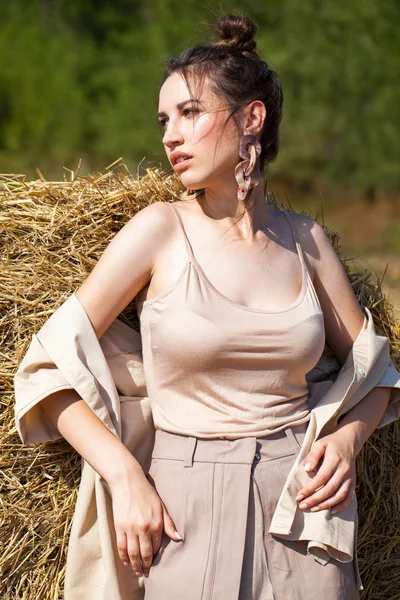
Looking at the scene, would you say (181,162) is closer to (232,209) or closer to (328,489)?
(232,209)

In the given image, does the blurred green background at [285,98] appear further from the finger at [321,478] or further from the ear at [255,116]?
the finger at [321,478]

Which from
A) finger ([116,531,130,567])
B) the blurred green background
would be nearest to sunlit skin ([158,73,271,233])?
finger ([116,531,130,567])

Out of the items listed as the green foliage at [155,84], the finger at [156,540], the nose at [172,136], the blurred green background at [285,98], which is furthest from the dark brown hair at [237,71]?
the green foliage at [155,84]

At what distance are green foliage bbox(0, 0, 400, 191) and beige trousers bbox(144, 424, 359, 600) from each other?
8.38m

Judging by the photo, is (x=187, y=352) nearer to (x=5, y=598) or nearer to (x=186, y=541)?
(x=186, y=541)

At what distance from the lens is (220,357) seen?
5.28 ft

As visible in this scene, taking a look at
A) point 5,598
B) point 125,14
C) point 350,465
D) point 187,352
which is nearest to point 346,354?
point 350,465

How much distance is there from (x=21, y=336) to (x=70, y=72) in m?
9.34

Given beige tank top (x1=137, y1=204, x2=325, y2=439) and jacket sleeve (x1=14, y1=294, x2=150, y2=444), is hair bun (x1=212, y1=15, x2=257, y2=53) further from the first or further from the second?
jacket sleeve (x1=14, y1=294, x2=150, y2=444)

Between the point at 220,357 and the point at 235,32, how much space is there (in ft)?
2.44

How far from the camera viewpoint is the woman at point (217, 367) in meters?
1.59

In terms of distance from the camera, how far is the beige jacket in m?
1.64

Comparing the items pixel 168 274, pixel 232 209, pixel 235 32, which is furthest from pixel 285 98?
pixel 168 274

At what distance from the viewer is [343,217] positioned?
10.2 meters
